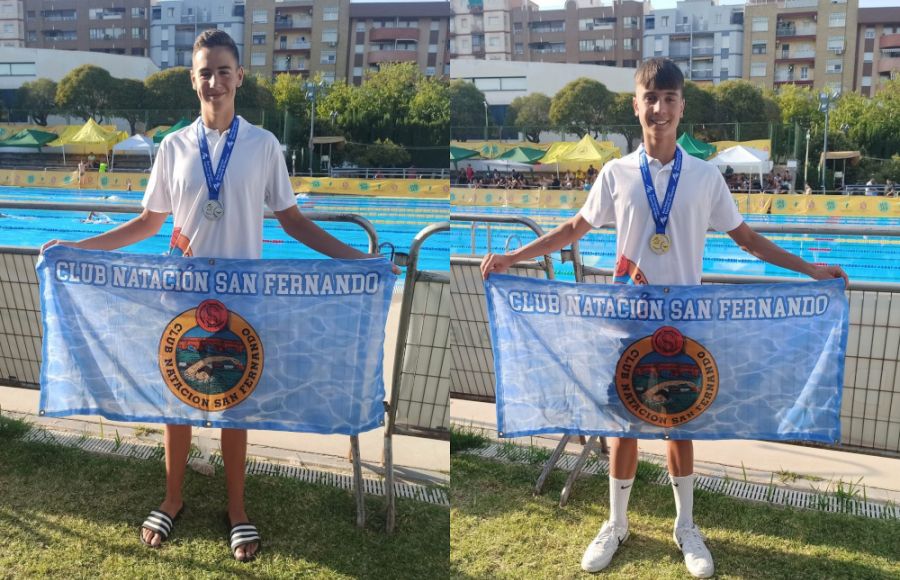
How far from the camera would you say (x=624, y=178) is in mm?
2662

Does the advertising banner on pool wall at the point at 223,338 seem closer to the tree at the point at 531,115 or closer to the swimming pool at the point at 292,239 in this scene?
the swimming pool at the point at 292,239

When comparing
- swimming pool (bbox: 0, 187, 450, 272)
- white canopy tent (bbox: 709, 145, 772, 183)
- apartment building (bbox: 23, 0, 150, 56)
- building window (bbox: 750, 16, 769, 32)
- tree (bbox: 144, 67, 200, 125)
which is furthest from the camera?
building window (bbox: 750, 16, 769, 32)

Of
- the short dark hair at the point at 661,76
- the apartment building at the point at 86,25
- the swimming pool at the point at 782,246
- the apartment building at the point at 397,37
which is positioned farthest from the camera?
the apartment building at the point at 397,37

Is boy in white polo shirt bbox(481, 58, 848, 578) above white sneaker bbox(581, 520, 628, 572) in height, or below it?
above

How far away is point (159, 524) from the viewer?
2.97 metres

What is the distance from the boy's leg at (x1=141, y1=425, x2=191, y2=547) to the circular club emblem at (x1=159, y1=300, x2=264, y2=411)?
21 centimetres

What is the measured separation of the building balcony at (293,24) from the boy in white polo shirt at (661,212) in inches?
529

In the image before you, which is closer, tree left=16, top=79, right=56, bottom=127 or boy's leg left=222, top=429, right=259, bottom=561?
boy's leg left=222, top=429, right=259, bottom=561

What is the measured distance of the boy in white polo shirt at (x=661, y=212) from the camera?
2.60m

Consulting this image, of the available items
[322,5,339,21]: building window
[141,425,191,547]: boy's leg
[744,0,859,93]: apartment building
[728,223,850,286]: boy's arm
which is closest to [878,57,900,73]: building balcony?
[744,0,859,93]: apartment building

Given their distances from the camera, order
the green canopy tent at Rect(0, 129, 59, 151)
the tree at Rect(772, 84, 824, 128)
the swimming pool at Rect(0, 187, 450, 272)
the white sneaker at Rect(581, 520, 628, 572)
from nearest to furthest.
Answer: the white sneaker at Rect(581, 520, 628, 572), the swimming pool at Rect(0, 187, 450, 272), the green canopy tent at Rect(0, 129, 59, 151), the tree at Rect(772, 84, 824, 128)

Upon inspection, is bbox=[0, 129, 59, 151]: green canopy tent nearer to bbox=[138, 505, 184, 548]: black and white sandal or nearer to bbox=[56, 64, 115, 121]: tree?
bbox=[56, 64, 115, 121]: tree

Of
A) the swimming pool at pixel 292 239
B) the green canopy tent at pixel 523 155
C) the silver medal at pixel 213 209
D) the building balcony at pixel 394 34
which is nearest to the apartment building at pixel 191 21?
the swimming pool at pixel 292 239

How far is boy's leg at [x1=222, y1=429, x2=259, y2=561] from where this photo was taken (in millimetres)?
2945
